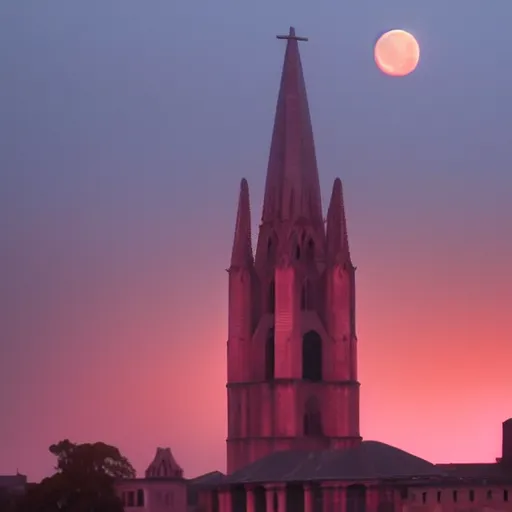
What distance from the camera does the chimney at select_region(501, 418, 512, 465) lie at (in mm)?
127688

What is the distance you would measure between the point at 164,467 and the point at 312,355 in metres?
12.0

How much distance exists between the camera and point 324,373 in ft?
446

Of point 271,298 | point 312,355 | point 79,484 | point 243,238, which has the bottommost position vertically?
point 79,484

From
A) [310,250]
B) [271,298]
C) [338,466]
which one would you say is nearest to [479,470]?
[338,466]

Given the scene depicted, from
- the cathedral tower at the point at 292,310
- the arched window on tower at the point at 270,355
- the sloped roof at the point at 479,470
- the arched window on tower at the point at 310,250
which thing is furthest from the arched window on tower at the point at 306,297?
the sloped roof at the point at 479,470

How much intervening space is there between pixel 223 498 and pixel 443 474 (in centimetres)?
1337

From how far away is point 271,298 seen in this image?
13725cm

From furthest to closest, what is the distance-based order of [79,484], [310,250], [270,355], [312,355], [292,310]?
[310,250] → [270,355] → [312,355] → [292,310] → [79,484]

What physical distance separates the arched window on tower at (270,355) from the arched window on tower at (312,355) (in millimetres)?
1982

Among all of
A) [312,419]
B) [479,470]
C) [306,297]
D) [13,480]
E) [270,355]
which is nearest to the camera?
[479,470]

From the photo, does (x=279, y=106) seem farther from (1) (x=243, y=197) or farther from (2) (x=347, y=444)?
(2) (x=347, y=444)

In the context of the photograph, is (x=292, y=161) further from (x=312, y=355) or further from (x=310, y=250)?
(x=312, y=355)

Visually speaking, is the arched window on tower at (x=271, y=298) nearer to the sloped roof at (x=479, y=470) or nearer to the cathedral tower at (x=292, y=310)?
the cathedral tower at (x=292, y=310)

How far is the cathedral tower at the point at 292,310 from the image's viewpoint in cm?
13425
